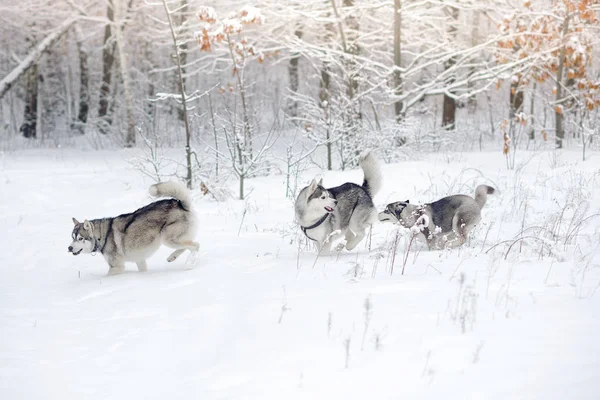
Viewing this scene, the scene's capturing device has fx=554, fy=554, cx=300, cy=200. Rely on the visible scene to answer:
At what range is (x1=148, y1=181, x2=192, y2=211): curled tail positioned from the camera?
5785 mm

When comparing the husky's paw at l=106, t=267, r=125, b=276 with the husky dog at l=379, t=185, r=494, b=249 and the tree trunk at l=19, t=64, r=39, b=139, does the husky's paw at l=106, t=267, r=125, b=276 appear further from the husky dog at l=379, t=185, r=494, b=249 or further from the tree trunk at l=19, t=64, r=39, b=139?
the tree trunk at l=19, t=64, r=39, b=139

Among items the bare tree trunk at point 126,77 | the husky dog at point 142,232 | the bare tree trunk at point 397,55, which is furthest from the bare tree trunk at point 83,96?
the husky dog at point 142,232

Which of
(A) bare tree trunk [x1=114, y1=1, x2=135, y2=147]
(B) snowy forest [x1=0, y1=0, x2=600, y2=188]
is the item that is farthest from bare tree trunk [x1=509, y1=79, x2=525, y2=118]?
(A) bare tree trunk [x1=114, y1=1, x2=135, y2=147]

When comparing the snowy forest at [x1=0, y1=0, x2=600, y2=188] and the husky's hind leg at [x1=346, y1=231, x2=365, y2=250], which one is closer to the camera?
the husky's hind leg at [x1=346, y1=231, x2=365, y2=250]

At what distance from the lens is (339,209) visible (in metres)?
6.59

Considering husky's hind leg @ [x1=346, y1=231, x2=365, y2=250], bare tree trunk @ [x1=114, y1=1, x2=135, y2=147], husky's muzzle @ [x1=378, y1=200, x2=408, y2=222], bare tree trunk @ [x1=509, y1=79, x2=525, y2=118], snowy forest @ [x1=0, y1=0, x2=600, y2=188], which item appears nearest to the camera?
husky's muzzle @ [x1=378, y1=200, x2=408, y2=222]

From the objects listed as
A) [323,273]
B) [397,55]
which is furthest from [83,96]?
[323,273]

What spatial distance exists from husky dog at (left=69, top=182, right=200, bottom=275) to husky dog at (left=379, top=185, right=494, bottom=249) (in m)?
2.40

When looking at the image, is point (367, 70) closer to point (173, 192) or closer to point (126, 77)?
point (126, 77)

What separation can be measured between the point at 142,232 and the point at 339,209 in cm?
227

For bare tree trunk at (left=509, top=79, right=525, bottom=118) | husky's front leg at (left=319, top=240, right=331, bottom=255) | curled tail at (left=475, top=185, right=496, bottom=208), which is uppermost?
bare tree trunk at (left=509, top=79, right=525, bottom=118)

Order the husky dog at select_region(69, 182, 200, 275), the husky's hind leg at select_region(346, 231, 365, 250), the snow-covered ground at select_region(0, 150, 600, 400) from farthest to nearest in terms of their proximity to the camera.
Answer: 1. the husky's hind leg at select_region(346, 231, 365, 250)
2. the husky dog at select_region(69, 182, 200, 275)
3. the snow-covered ground at select_region(0, 150, 600, 400)

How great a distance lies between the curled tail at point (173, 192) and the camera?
5.79 m

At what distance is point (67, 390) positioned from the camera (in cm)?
Answer: 299
